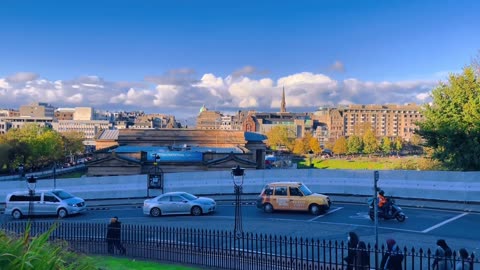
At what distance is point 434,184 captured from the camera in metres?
26.5

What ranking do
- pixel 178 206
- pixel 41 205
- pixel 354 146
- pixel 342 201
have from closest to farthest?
pixel 178 206 < pixel 41 205 < pixel 342 201 < pixel 354 146

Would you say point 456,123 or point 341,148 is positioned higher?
point 456,123

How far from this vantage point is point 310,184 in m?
30.8

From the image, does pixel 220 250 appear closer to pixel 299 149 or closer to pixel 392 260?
pixel 392 260

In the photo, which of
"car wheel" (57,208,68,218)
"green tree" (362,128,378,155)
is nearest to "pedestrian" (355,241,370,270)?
"car wheel" (57,208,68,218)

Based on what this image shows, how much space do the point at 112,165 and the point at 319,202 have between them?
3000cm

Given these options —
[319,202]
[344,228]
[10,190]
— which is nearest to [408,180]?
[319,202]

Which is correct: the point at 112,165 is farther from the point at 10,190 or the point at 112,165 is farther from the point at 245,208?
the point at 245,208

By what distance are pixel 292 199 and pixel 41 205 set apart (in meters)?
13.3

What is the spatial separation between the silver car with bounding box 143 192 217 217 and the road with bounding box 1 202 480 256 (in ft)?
1.40

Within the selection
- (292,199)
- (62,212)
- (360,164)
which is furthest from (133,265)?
(360,164)

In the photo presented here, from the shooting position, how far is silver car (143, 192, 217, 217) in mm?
25125

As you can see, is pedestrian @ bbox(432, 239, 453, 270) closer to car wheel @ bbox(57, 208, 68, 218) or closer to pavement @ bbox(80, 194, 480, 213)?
pavement @ bbox(80, 194, 480, 213)

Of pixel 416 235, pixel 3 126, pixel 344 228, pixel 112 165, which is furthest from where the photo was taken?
pixel 3 126
